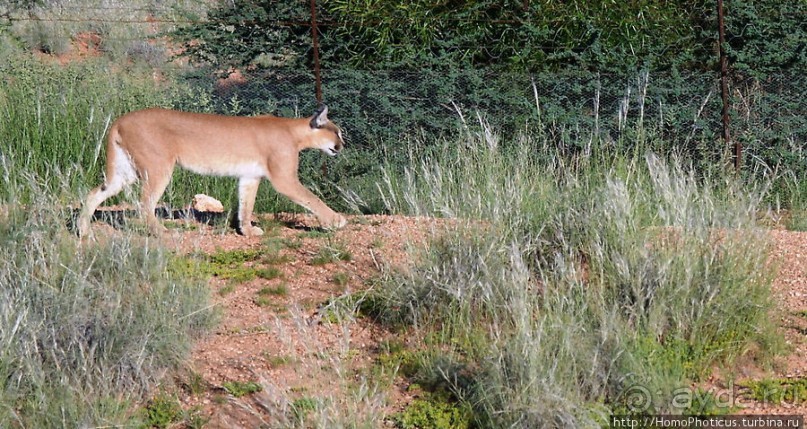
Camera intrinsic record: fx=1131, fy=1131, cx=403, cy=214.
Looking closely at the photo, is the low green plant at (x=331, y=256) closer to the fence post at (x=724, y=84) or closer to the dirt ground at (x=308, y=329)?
the dirt ground at (x=308, y=329)

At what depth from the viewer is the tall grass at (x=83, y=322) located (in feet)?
19.5

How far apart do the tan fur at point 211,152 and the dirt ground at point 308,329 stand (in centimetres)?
47

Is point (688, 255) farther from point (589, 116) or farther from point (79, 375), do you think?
point (589, 116)

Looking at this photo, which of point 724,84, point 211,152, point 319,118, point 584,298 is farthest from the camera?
point 724,84

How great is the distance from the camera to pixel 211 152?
31.7 ft

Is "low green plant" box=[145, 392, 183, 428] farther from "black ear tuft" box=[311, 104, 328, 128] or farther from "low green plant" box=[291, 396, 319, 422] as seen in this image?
"black ear tuft" box=[311, 104, 328, 128]

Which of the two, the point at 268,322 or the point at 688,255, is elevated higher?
the point at 688,255

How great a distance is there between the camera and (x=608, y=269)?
725 cm

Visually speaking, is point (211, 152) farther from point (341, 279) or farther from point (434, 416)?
point (434, 416)

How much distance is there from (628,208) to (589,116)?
5922 mm

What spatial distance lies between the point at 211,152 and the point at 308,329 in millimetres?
3798

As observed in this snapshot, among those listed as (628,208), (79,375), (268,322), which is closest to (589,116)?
(628,208)

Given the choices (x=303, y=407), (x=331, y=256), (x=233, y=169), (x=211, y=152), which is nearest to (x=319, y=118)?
(x=233, y=169)

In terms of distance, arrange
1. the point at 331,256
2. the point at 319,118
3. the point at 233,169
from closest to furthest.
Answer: the point at 331,256, the point at 233,169, the point at 319,118
